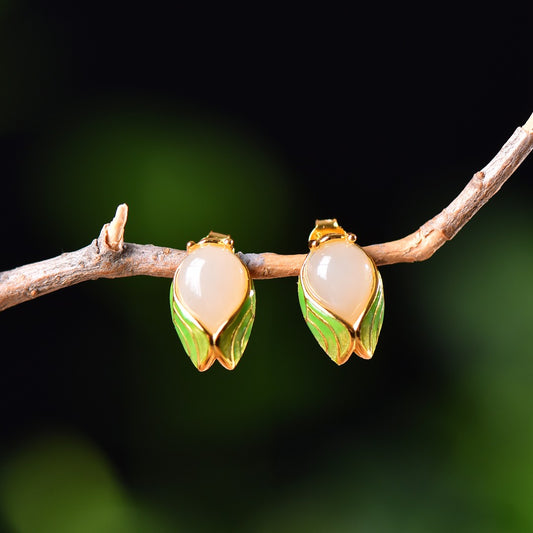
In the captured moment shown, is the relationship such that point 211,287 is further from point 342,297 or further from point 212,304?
point 342,297

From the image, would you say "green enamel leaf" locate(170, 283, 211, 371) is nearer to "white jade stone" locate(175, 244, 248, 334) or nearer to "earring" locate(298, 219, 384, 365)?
"white jade stone" locate(175, 244, 248, 334)

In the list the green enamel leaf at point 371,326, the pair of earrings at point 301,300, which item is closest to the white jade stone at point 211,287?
the pair of earrings at point 301,300

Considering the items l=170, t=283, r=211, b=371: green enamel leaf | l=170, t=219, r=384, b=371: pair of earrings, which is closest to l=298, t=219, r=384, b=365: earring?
l=170, t=219, r=384, b=371: pair of earrings

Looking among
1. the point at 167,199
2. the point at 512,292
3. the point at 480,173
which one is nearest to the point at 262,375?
the point at 167,199

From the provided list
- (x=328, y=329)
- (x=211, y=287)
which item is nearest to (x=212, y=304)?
(x=211, y=287)

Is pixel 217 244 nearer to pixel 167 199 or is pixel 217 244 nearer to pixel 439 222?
pixel 439 222

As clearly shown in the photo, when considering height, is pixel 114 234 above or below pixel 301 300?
above
